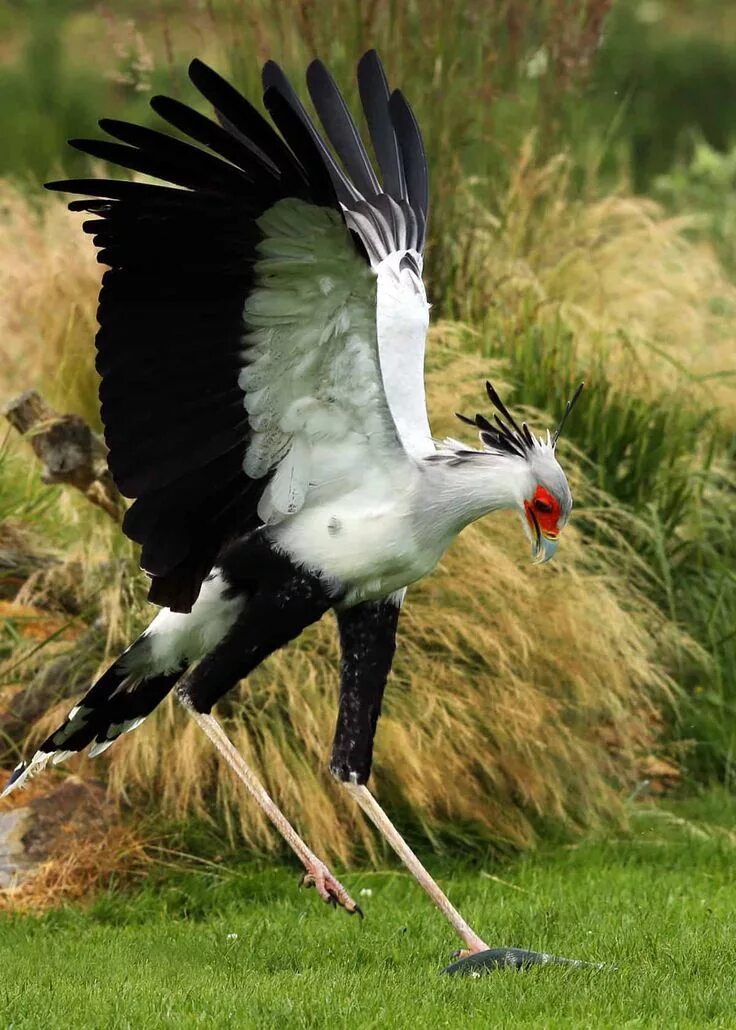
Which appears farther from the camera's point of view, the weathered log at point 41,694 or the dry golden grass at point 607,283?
the dry golden grass at point 607,283

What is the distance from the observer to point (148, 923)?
5152 mm

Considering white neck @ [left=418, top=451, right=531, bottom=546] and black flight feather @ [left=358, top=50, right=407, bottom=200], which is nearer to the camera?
white neck @ [left=418, top=451, right=531, bottom=546]

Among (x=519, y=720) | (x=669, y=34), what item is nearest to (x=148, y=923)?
(x=519, y=720)

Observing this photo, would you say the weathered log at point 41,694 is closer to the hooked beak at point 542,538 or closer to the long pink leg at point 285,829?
A: the long pink leg at point 285,829

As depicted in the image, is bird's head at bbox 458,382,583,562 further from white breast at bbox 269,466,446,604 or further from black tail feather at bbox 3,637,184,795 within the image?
black tail feather at bbox 3,637,184,795

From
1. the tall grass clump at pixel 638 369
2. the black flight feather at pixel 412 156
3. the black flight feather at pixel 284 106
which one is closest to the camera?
the black flight feather at pixel 284 106

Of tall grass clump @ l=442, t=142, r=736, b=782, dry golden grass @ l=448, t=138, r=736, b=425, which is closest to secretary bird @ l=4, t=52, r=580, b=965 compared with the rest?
tall grass clump @ l=442, t=142, r=736, b=782

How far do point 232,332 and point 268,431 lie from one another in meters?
0.31

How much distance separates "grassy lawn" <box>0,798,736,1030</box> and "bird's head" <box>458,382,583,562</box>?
1112 mm

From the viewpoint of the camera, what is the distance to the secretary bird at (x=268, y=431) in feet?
13.5

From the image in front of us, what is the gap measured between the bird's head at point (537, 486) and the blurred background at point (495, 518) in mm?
1277

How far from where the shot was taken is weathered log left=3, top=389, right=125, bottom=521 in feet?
19.3

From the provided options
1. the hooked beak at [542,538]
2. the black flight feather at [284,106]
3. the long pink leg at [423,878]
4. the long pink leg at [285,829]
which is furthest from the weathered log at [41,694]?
the black flight feather at [284,106]

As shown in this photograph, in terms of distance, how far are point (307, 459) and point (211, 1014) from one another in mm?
1460
